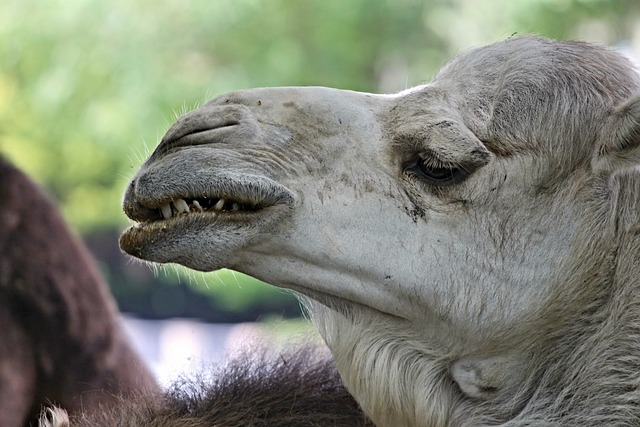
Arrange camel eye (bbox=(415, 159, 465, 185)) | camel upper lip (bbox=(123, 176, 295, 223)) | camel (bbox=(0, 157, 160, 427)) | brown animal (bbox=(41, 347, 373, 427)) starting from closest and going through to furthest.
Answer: camel upper lip (bbox=(123, 176, 295, 223)), camel eye (bbox=(415, 159, 465, 185)), brown animal (bbox=(41, 347, 373, 427)), camel (bbox=(0, 157, 160, 427))

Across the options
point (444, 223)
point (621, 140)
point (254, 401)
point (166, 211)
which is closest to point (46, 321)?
point (254, 401)

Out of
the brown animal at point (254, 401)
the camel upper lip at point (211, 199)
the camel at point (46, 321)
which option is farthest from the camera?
the camel at point (46, 321)

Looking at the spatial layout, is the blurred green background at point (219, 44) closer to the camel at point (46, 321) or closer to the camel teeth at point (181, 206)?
the camel at point (46, 321)

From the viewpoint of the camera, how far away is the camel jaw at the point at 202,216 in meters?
2.64

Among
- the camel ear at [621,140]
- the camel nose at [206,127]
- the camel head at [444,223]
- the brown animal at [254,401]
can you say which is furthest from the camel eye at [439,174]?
the brown animal at [254,401]

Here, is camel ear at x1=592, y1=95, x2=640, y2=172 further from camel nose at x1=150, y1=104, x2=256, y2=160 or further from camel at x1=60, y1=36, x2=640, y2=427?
camel nose at x1=150, y1=104, x2=256, y2=160

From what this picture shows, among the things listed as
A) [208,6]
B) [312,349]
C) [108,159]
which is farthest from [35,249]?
[108,159]

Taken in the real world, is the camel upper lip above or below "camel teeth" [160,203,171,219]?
above

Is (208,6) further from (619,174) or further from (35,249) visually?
(619,174)

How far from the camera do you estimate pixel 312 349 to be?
11.7 feet

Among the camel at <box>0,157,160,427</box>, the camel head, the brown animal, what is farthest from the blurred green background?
the camel head

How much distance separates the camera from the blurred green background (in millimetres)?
10648

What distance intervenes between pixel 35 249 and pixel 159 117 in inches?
219

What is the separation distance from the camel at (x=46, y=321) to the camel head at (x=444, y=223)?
2616 millimetres
